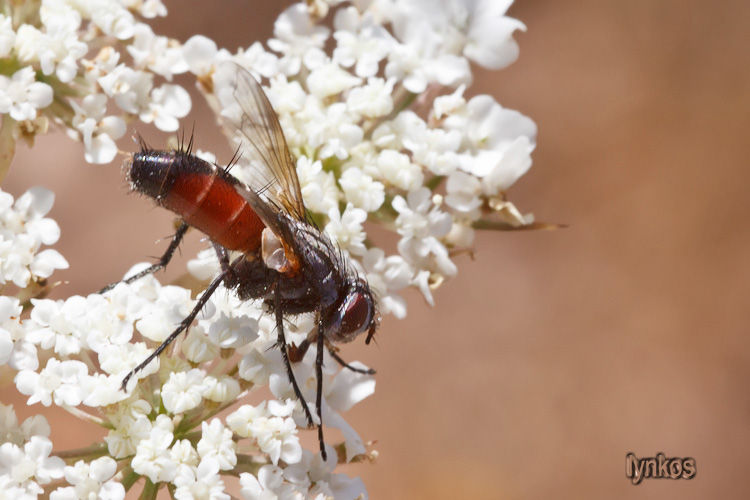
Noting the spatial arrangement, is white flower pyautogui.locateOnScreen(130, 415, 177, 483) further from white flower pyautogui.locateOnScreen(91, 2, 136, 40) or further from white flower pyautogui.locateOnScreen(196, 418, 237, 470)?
white flower pyautogui.locateOnScreen(91, 2, 136, 40)

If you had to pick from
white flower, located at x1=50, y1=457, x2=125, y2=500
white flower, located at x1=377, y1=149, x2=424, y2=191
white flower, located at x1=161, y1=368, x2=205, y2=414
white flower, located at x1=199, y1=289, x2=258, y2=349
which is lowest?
white flower, located at x1=50, y1=457, x2=125, y2=500

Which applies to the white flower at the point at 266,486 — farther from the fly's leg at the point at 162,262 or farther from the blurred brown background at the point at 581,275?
the blurred brown background at the point at 581,275

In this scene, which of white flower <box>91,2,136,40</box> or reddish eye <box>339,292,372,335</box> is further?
white flower <box>91,2,136,40</box>

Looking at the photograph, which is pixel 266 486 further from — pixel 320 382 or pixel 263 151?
pixel 263 151

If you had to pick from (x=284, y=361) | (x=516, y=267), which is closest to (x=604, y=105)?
(x=516, y=267)

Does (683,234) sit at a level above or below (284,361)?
above

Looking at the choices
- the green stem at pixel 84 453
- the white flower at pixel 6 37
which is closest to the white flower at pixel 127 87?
the white flower at pixel 6 37

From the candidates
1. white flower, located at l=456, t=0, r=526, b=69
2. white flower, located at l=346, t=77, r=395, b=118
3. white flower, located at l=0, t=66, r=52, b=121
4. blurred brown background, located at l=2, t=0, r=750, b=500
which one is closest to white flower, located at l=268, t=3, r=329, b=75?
white flower, located at l=346, t=77, r=395, b=118

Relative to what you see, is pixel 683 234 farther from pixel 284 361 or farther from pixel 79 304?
pixel 79 304
